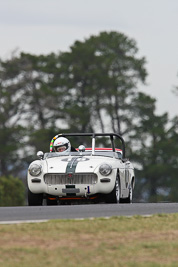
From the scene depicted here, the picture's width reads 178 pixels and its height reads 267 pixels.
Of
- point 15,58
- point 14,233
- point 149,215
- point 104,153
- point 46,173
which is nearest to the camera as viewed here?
point 14,233

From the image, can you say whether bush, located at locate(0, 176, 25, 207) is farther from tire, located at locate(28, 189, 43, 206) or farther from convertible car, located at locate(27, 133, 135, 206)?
convertible car, located at locate(27, 133, 135, 206)

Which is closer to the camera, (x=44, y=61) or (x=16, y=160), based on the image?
(x=16, y=160)

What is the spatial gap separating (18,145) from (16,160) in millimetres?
1153

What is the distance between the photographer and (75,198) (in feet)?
61.2

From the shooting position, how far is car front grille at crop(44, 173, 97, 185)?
59.8ft

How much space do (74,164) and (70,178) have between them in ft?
1.01

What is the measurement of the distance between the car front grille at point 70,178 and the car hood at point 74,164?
0.32 feet

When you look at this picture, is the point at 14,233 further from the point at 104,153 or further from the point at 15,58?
the point at 15,58

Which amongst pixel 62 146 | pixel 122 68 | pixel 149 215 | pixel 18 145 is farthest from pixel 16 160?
pixel 149 215

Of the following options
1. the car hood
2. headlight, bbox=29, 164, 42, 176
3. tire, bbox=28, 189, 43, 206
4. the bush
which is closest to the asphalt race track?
the car hood

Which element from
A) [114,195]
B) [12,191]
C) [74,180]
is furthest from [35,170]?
[12,191]

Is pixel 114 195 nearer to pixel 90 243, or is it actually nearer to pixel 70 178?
pixel 70 178

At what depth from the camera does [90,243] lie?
1035 centimetres

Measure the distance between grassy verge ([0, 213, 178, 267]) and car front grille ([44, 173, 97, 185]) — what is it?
5.48 meters
